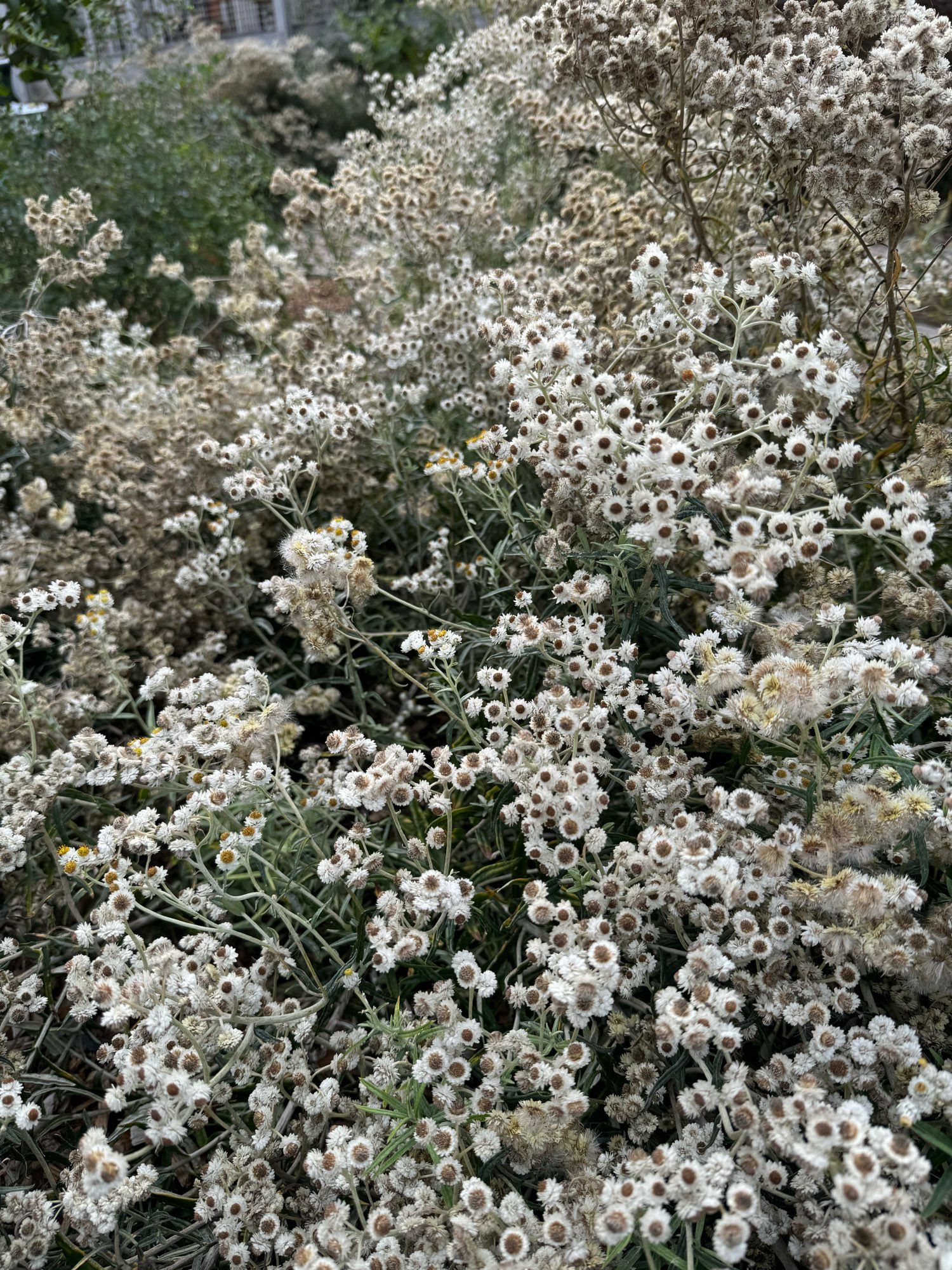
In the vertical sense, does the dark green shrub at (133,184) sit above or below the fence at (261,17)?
below

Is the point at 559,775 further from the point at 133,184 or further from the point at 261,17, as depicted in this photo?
the point at 261,17

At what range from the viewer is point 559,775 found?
5.68ft

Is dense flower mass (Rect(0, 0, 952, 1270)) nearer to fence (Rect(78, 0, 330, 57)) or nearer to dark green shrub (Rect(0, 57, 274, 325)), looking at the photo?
dark green shrub (Rect(0, 57, 274, 325))

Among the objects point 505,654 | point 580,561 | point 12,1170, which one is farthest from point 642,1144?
point 12,1170

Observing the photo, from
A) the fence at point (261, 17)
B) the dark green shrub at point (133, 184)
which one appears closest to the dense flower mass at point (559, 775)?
the dark green shrub at point (133, 184)

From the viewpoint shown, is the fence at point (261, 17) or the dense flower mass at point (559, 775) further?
the fence at point (261, 17)

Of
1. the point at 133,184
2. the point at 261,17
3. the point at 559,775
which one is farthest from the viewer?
the point at 261,17

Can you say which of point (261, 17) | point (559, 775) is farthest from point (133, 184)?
point (261, 17)

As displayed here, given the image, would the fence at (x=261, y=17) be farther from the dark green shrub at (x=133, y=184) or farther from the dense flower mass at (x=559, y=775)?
the dense flower mass at (x=559, y=775)

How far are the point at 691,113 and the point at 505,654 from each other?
1812 mm

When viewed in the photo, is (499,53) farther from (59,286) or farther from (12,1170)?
(12,1170)

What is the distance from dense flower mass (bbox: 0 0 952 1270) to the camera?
1.56 m

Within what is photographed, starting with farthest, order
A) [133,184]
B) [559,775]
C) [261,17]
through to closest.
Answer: [261,17] < [133,184] < [559,775]

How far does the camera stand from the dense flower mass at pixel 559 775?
1557 millimetres
